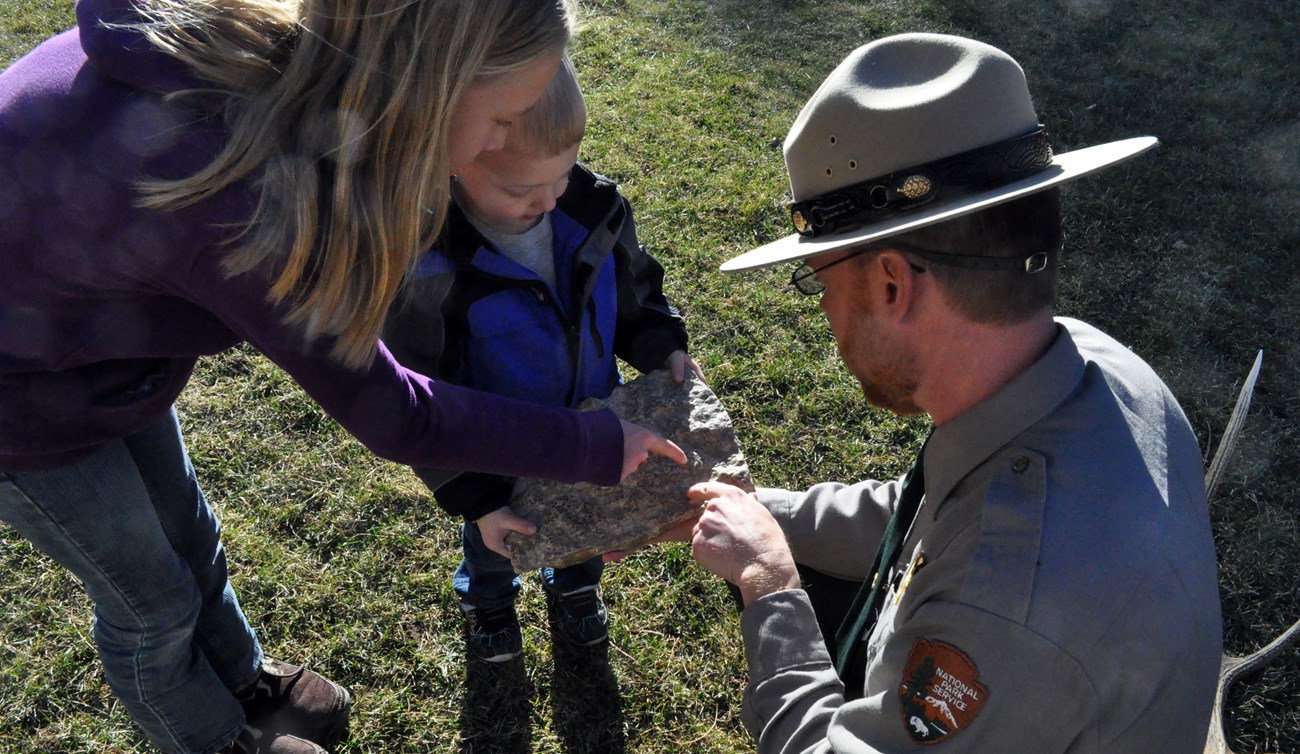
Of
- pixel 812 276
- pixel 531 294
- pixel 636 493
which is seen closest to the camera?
pixel 812 276

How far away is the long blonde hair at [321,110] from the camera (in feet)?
4.51

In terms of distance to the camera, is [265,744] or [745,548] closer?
[745,548]

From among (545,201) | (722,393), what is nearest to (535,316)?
(545,201)

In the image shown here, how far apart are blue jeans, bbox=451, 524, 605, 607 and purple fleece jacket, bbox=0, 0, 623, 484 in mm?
971

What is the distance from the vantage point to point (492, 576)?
2793 millimetres

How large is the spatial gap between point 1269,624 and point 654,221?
302 centimetres

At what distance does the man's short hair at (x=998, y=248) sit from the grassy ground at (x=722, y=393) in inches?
66.9

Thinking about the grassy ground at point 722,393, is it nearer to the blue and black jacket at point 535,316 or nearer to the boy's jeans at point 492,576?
the boy's jeans at point 492,576

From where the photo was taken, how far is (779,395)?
378cm

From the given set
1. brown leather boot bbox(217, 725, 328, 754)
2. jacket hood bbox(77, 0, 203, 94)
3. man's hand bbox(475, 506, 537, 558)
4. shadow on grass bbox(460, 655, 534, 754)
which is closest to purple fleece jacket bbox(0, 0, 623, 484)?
jacket hood bbox(77, 0, 203, 94)

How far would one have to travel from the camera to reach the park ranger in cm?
146

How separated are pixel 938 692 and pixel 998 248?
0.79 meters

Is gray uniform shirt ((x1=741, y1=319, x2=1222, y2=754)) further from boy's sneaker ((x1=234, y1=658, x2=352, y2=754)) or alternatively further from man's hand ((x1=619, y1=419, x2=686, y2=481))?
boy's sneaker ((x1=234, y1=658, x2=352, y2=754))

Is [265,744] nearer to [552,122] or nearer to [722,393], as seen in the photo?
[552,122]
